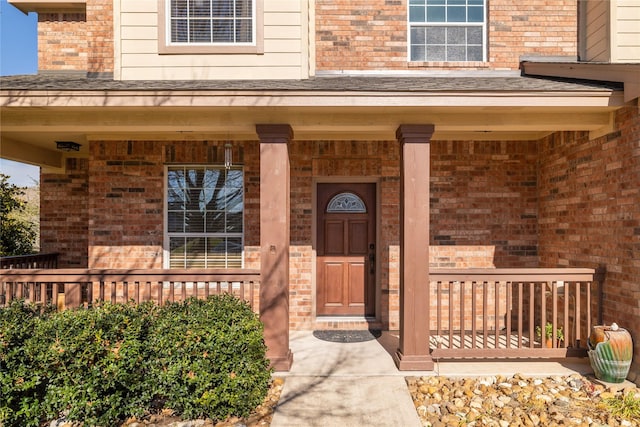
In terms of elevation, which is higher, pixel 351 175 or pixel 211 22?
pixel 211 22

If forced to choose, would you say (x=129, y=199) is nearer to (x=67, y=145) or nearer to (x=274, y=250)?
(x=67, y=145)

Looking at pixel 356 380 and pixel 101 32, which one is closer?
pixel 356 380

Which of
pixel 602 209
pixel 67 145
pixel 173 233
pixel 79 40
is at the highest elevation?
pixel 79 40

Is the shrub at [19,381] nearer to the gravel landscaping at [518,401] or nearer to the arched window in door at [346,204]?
the gravel landscaping at [518,401]

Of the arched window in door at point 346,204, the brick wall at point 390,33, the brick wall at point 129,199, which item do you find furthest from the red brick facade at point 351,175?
the brick wall at point 390,33

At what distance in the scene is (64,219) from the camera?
6863mm

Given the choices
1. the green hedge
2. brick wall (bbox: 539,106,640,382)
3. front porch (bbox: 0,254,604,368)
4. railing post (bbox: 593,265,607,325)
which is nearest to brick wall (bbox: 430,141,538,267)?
brick wall (bbox: 539,106,640,382)

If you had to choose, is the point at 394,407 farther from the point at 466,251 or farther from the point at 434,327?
the point at 466,251

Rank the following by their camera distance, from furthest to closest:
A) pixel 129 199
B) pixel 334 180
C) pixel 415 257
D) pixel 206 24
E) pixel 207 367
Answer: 1. pixel 334 180
2. pixel 129 199
3. pixel 206 24
4. pixel 415 257
5. pixel 207 367

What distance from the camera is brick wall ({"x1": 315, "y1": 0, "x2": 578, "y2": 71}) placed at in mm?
5562

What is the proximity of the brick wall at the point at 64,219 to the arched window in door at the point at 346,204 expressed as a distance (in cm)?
438

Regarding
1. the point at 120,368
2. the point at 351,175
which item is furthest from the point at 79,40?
the point at 120,368

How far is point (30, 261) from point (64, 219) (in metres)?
0.99

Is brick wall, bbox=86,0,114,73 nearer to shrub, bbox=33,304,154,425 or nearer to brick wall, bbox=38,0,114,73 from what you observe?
brick wall, bbox=38,0,114,73
